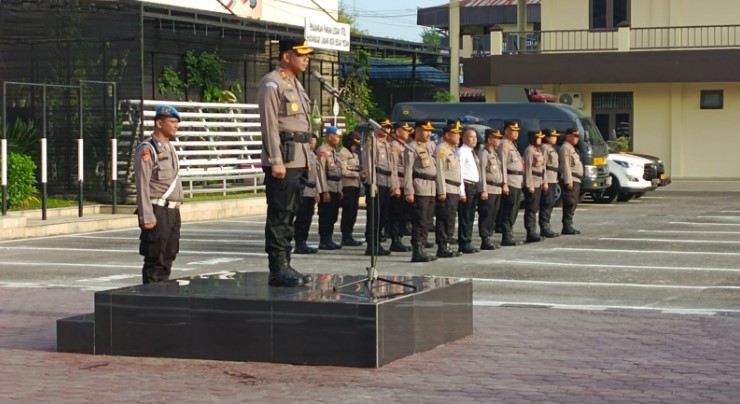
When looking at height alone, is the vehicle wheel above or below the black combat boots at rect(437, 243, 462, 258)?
above

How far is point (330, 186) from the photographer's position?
2009cm

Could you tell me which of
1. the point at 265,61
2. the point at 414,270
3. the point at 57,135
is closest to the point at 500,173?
the point at 414,270

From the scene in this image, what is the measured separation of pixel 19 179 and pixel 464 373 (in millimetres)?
16058

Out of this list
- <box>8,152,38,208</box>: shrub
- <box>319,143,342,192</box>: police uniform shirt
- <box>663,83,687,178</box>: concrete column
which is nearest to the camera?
<box>319,143,342,192</box>: police uniform shirt

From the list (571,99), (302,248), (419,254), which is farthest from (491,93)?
(419,254)

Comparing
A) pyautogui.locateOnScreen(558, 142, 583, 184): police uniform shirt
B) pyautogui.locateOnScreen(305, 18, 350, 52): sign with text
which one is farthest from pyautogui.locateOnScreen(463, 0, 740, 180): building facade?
pyautogui.locateOnScreen(558, 142, 583, 184): police uniform shirt

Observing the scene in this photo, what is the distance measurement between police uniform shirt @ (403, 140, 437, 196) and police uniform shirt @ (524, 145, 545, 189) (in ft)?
11.8

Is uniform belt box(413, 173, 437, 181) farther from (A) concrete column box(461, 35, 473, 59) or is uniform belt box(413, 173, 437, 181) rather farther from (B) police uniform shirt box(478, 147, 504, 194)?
(A) concrete column box(461, 35, 473, 59)

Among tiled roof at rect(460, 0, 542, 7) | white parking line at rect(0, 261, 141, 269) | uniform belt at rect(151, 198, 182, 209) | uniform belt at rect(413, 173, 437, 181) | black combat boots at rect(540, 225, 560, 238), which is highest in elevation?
tiled roof at rect(460, 0, 542, 7)

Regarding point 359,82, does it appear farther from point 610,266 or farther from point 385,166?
point 610,266

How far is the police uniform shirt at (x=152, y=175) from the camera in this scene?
→ 1101 cm

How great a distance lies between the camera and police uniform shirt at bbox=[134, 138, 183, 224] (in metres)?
11.0

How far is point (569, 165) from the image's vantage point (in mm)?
Answer: 22031

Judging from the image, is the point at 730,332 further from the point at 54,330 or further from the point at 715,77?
the point at 715,77
